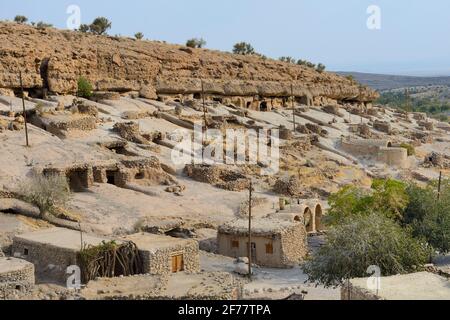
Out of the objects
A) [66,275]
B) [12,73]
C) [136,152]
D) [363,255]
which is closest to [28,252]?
[66,275]

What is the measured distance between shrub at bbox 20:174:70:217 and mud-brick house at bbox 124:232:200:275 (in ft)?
13.1

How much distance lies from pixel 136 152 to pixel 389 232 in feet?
48.4

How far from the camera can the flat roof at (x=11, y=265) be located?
45.8ft

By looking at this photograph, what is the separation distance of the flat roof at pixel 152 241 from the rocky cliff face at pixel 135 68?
22.6m

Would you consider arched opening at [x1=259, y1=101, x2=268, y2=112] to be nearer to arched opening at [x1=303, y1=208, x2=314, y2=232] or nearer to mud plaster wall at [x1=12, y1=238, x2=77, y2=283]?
arched opening at [x1=303, y1=208, x2=314, y2=232]

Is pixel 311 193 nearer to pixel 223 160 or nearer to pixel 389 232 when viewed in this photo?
pixel 223 160

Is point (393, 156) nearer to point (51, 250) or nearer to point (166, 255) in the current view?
point (166, 255)

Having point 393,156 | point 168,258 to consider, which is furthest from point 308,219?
point 393,156

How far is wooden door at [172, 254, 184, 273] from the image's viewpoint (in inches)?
654

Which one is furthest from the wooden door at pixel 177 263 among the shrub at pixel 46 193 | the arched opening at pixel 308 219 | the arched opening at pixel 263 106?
the arched opening at pixel 263 106

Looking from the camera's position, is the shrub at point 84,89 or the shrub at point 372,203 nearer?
the shrub at point 372,203

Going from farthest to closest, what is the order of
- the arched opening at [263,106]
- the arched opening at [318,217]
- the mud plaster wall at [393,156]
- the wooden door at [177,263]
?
the arched opening at [263,106]
the mud plaster wall at [393,156]
the arched opening at [318,217]
the wooden door at [177,263]

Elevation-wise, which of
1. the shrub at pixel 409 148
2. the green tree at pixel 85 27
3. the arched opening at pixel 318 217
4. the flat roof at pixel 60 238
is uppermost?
the green tree at pixel 85 27

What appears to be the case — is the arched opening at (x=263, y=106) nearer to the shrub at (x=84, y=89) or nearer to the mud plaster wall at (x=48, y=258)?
the shrub at (x=84, y=89)
